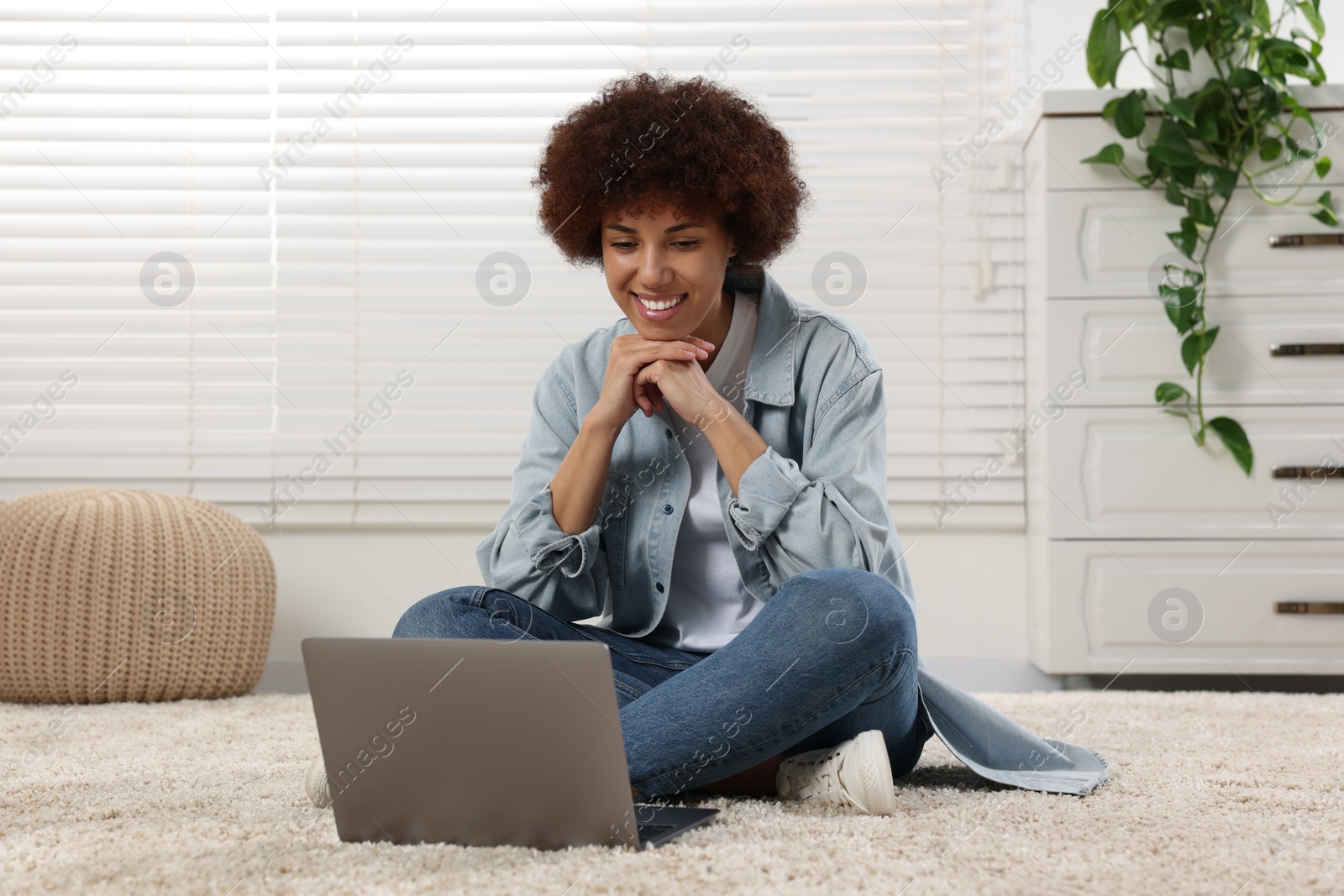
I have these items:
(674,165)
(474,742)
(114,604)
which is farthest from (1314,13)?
(114,604)

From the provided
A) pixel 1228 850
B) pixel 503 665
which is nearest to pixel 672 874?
pixel 503 665

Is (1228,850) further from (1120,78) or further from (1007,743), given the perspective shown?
(1120,78)

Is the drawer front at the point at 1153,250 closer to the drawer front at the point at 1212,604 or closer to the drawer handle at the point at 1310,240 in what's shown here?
the drawer handle at the point at 1310,240

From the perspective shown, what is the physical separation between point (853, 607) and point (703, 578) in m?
0.31

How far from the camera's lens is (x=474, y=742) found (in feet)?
2.77

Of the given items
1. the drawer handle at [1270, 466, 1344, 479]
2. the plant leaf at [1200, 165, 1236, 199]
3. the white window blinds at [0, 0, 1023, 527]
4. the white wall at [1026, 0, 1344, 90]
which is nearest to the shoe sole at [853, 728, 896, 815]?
the white window blinds at [0, 0, 1023, 527]

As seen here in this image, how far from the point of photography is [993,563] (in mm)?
2227

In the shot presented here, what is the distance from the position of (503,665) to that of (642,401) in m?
0.45

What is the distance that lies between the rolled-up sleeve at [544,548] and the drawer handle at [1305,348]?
1409 mm

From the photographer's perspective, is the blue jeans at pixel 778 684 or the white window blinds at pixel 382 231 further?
the white window blinds at pixel 382 231

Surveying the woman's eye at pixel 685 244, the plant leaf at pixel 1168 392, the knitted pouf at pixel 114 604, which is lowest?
the knitted pouf at pixel 114 604

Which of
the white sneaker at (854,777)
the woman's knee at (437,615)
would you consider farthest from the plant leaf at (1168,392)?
the woman's knee at (437,615)

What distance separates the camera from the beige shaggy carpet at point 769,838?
792 mm

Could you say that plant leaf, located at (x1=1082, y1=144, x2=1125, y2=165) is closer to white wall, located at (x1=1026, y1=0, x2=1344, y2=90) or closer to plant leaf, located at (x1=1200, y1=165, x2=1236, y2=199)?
plant leaf, located at (x1=1200, y1=165, x2=1236, y2=199)
